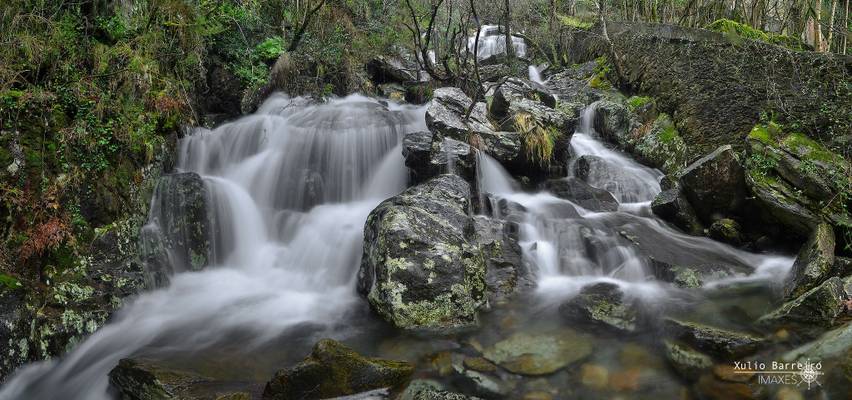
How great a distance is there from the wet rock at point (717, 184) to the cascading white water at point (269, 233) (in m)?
4.79

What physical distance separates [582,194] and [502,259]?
301 centimetres

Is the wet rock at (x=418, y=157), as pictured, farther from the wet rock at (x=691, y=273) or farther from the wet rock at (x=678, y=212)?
the wet rock at (x=678, y=212)

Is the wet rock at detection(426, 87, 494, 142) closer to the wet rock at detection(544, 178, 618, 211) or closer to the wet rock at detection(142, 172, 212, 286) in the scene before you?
the wet rock at detection(544, 178, 618, 211)

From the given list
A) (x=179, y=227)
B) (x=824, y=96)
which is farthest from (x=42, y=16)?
(x=824, y=96)

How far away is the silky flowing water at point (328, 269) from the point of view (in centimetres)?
433

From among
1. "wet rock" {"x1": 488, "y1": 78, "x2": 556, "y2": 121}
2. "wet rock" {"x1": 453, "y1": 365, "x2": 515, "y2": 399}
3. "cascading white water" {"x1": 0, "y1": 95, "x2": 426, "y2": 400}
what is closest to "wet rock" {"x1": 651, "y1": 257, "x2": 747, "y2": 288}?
"wet rock" {"x1": 453, "y1": 365, "x2": 515, "y2": 399}

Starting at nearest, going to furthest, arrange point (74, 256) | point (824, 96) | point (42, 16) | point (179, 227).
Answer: point (74, 256) < point (42, 16) < point (179, 227) < point (824, 96)

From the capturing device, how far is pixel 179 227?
6316mm

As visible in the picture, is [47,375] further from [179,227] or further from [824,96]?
[824,96]

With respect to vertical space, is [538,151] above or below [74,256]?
above

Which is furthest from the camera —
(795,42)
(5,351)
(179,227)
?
(795,42)

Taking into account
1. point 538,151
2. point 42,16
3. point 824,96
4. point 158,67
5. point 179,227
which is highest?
point 42,16

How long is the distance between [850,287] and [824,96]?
4.04 meters

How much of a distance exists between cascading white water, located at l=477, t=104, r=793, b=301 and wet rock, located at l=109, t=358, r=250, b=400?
3886mm
